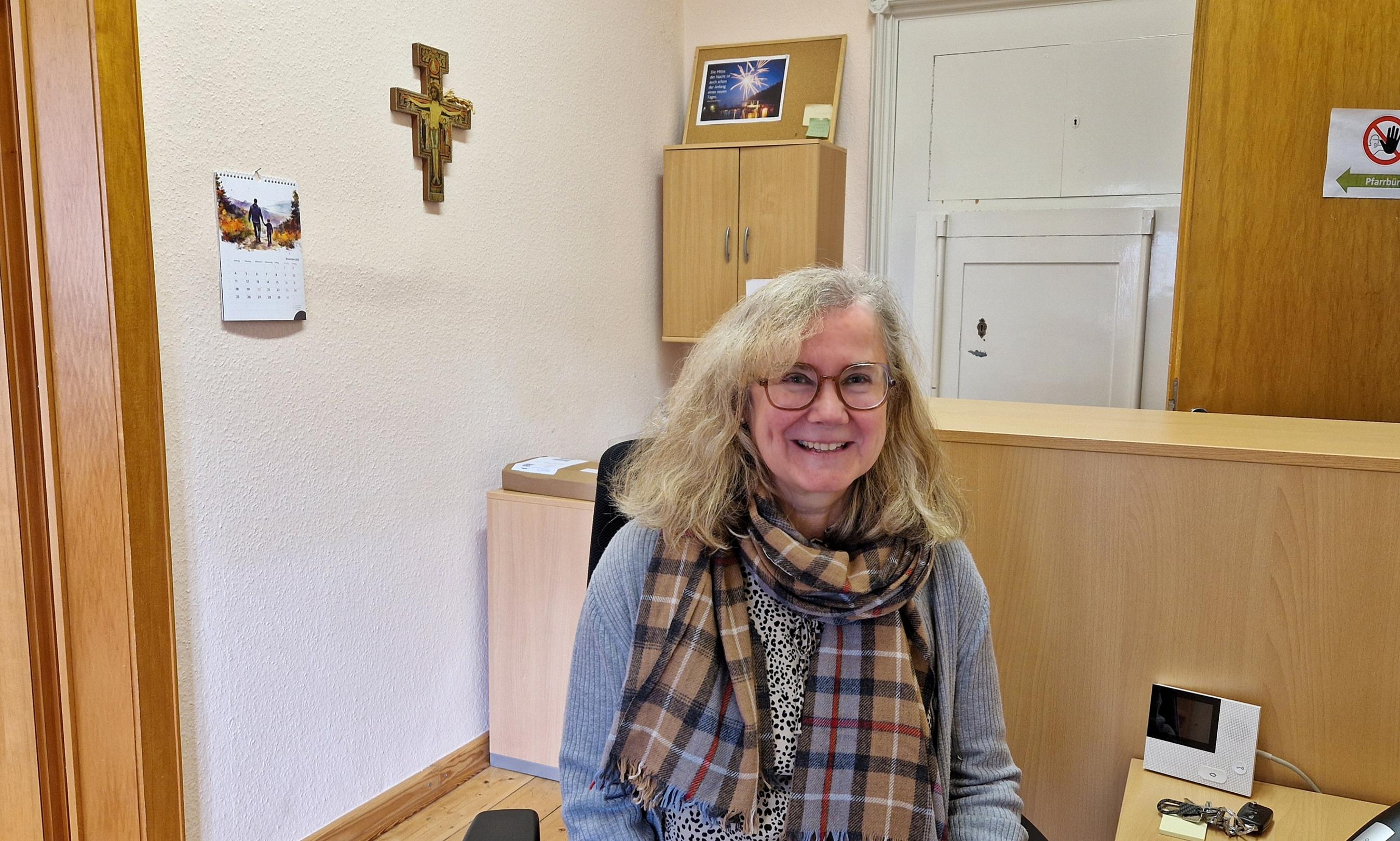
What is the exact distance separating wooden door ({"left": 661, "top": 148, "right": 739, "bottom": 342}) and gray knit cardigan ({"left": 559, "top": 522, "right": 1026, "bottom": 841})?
2332 mm

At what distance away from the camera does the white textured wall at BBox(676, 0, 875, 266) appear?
12.0 ft

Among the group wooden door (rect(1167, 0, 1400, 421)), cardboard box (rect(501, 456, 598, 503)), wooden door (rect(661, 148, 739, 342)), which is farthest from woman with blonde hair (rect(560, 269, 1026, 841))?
wooden door (rect(661, 148, 739, 342))

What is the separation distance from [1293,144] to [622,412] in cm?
220

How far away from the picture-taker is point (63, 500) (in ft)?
5.99

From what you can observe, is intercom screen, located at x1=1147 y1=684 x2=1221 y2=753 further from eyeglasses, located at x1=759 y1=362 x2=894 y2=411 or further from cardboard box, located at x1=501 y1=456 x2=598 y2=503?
cardboard box, located at x1=501 y1=456 x2=598 y2=503

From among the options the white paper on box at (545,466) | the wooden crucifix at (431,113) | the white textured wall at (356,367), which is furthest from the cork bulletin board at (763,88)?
the white paper on box at (545,466)

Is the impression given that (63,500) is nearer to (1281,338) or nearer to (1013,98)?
(1281,338)

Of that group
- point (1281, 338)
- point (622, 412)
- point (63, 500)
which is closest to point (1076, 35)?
point (1281, 338)

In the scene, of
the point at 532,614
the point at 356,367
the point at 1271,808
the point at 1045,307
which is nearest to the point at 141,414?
the point at 356,367

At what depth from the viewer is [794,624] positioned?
1.28m

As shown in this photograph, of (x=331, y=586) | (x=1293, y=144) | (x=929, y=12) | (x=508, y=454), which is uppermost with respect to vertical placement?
(x=929, y=12)

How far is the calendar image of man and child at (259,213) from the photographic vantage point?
1.98m

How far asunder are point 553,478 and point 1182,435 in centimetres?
164

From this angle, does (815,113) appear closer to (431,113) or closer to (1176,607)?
(431,113)
